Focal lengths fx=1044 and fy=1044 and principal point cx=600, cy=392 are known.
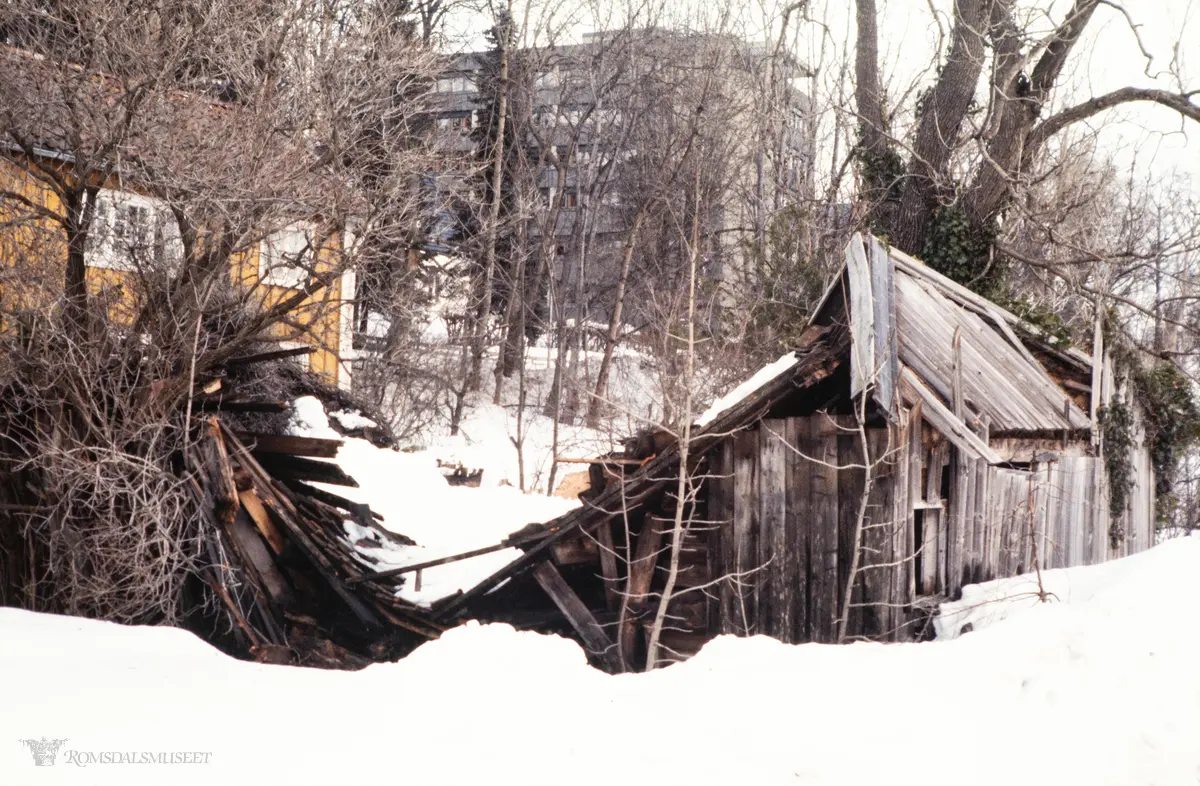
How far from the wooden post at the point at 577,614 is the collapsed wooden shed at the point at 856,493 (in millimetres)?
16

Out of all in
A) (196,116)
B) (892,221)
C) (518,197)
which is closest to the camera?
(196,116)

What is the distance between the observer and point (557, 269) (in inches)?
1574

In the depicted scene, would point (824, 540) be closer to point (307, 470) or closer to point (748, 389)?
point (748, 389)

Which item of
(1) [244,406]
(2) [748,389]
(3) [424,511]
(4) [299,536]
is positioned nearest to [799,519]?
(2) [748,389]

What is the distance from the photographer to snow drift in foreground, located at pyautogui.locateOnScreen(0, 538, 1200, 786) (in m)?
5.10

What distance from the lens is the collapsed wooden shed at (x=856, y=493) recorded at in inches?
338

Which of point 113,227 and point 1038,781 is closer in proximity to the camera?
point 1038,781

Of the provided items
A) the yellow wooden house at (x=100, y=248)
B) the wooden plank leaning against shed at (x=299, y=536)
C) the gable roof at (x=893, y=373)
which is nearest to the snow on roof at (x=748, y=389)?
the gable roof at (x=893, y=373)

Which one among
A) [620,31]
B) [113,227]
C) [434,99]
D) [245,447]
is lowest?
[245,447]

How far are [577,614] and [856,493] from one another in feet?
10.3

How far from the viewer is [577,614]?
1037cm

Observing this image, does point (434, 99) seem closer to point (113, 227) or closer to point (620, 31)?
point (113, 227)

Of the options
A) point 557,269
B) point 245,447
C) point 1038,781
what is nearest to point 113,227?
point 245,447

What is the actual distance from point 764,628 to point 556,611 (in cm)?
257
